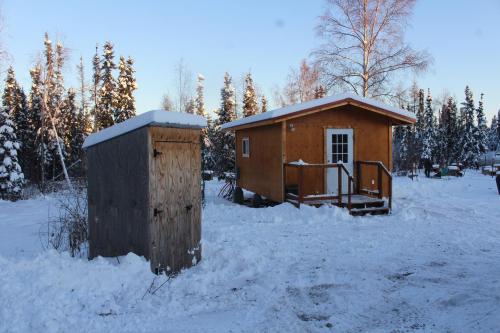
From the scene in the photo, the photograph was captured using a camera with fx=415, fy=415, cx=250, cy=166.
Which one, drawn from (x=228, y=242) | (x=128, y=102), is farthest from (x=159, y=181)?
(x=128, y=102)

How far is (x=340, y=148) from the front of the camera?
1219 cm

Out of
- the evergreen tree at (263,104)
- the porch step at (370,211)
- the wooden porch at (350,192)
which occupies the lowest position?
the porch step at (370,211)

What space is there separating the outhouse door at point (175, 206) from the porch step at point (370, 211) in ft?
19.1

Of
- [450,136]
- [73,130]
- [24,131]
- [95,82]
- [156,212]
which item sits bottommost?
[156,212]

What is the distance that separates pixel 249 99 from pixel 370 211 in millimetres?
27054

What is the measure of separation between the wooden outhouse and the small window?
354 inches

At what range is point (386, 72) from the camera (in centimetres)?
2077

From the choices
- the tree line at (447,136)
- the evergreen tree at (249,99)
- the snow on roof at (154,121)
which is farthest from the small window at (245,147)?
the tree line at (447,136)

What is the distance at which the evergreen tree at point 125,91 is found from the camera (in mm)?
31641

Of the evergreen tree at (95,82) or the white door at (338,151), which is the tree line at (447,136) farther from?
the white door at (338,151)

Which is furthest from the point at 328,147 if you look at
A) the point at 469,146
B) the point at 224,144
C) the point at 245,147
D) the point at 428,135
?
the point at 469,146

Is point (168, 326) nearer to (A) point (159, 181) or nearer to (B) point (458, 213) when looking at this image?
(A) point (159, 181)

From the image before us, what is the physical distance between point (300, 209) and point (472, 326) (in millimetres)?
6676

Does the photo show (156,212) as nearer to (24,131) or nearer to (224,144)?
(224,144)
